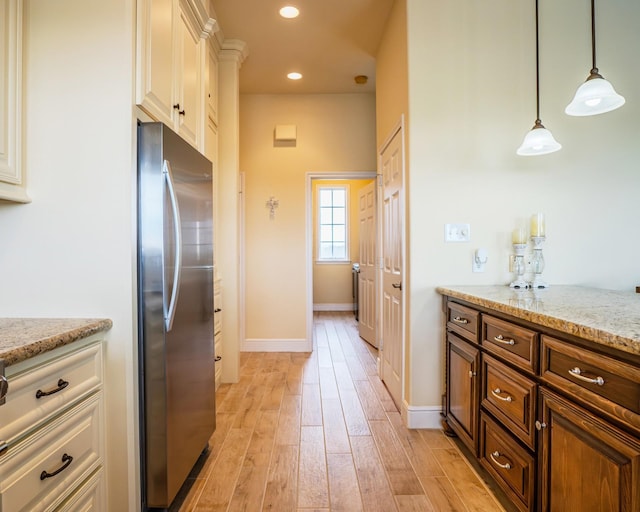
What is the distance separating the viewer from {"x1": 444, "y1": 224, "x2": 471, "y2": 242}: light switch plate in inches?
94.4

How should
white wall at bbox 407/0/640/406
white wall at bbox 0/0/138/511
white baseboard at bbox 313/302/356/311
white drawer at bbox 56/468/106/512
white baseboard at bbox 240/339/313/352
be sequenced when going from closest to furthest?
1. white drawer at bbox 56/468/106/512
2. white wall at bbox 0/0/138/511
3. white wall at bbox 407/0/640/406
4. white baseboard at bbox 240/339/313/352
5. white baseboard at bbox 313/302/356/311

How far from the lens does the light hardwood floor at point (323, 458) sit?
1.72 m

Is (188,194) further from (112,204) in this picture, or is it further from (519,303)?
(519,303)

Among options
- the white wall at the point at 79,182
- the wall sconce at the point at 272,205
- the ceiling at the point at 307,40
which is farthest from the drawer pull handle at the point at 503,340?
the wall sconce at the point at 272,205

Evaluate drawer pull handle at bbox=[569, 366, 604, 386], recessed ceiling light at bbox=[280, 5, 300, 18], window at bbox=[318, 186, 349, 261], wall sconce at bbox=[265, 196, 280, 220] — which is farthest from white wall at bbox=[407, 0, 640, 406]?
window at bbox=[318, 186, 349, 261]

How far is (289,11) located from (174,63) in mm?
1460

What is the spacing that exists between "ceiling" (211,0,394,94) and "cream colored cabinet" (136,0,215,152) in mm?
757

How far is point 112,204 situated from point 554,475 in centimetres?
182

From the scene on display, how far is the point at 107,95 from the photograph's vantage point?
1.45 metres

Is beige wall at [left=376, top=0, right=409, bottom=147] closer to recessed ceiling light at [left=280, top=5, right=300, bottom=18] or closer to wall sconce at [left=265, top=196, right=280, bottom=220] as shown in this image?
recessed ceiling light at [left=280, top=5, right=300, bottom=18]

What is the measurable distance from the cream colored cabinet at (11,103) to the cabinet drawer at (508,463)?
2111 millimetres

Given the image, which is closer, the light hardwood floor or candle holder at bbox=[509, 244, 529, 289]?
the light hardwood floor

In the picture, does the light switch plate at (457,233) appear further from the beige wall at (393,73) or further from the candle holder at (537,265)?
the beige wall at (393,73)

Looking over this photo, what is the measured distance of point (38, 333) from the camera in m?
1.17
